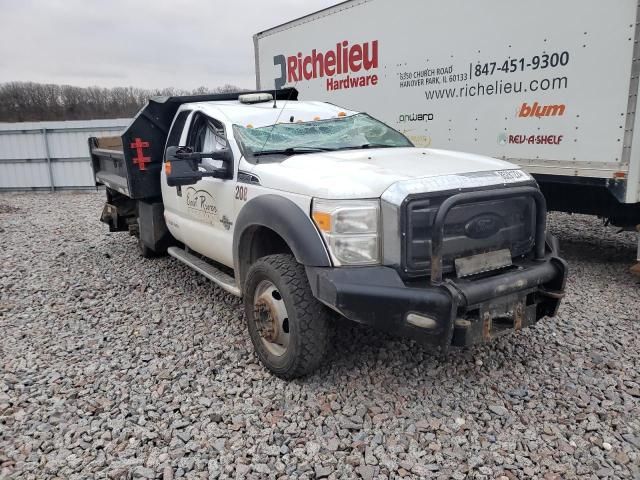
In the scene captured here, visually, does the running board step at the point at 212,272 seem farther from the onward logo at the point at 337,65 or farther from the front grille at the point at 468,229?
the onward logo at the point at 337,65

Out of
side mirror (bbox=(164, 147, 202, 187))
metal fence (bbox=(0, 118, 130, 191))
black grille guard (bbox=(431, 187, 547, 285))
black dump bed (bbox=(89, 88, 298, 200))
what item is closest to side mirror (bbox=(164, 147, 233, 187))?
side mirror (bbox=(164, 147, 202, 187))

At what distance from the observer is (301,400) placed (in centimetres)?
330

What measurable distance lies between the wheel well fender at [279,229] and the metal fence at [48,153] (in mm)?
12622

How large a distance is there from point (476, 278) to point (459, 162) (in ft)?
2.89

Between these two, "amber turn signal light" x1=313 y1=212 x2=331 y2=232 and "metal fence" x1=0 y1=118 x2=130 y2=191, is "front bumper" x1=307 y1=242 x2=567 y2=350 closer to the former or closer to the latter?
"amber turn signal light" x1=313 y1=212 x2=331 y2=232

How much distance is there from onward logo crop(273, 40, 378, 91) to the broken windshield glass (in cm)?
293

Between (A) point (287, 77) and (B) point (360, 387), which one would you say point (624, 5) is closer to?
(B) point (360, 387)

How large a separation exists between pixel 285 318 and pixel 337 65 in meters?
5.64

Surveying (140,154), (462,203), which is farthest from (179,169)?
(462,203)

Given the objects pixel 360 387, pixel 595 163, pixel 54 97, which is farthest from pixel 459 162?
pixel 54 97

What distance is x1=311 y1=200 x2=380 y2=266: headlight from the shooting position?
2.99m

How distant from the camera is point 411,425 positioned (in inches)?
119

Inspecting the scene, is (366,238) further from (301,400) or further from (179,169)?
(179,169)

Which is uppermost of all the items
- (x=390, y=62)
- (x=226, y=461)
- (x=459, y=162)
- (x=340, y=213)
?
(x=390, y=62)
